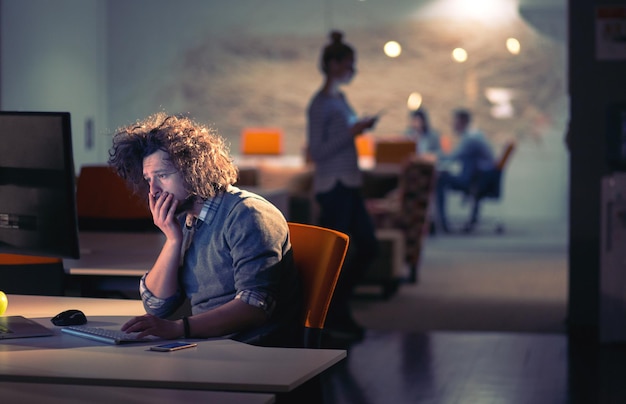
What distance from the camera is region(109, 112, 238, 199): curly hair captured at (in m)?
2.63

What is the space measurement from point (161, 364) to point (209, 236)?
0.59 metres

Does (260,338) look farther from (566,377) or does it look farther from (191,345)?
(566,377)

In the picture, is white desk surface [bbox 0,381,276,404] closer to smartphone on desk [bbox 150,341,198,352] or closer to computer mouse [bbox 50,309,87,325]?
smartphone on desk [bbox 150,341,198,352]

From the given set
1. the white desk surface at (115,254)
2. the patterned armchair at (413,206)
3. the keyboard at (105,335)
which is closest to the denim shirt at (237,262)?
the keyboard at (105,335)

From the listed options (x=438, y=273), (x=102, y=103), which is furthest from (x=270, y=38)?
(x=438, y=273)

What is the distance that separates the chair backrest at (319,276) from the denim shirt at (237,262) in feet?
0.12

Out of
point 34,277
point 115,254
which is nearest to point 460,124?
point 115,254

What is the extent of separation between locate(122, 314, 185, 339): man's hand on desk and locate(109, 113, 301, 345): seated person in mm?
102

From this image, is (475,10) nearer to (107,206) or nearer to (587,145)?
(587,145)

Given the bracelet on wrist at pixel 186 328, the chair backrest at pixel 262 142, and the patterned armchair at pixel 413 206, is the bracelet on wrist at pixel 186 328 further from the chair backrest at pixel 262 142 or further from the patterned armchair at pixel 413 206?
the chair backrest at pixel 262 142

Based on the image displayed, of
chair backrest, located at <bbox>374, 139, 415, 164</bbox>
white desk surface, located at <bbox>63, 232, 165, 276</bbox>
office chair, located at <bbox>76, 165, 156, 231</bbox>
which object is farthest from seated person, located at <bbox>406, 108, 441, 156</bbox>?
white desk surface, located at <bbox>63, 232, 165, 276</bbox>

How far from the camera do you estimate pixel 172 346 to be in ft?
7.64

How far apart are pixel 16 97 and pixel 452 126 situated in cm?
846

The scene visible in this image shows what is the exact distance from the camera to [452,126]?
15133 mm
